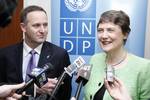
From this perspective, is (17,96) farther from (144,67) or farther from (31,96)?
(144,67)

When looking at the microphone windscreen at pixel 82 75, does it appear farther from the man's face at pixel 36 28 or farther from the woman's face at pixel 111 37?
the man's face at pixel 36 28

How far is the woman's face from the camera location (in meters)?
2.62

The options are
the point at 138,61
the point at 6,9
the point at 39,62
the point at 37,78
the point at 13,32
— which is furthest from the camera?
the point at 13,32

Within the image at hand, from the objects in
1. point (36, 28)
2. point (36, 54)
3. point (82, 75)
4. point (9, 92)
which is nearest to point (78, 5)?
point (36, 28)

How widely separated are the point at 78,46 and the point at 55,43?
0.21 meters

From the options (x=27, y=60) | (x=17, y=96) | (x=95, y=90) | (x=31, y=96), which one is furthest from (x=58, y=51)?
(x=17, y=96)

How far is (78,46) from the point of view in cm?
312

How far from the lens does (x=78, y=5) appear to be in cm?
309

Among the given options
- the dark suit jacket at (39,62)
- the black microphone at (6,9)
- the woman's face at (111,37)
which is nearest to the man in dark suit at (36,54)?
the dark suit jacket at (39,62)

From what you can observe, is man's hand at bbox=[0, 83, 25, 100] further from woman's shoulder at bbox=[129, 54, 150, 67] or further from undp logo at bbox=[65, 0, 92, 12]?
undp logo at bbox=[65, 0, 92, 12]

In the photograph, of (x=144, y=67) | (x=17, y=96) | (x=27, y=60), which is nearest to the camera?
(x=17, y=96)

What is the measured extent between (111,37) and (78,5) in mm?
595

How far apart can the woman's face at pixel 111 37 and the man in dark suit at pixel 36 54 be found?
393 mm

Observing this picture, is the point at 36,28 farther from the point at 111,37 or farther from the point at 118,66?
the point at 118,66
